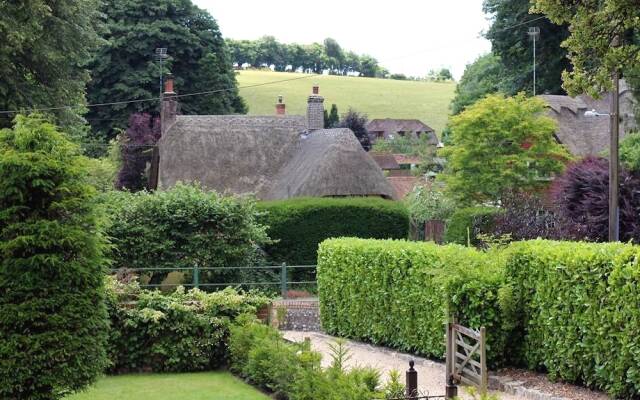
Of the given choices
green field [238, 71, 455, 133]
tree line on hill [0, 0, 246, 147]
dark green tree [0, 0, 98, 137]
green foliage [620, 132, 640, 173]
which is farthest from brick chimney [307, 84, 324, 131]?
green field [238, 71, 455, 133]

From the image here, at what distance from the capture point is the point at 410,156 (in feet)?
269

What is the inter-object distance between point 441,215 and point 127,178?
21.0 meters

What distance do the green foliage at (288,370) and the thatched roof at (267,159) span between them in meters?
19.2

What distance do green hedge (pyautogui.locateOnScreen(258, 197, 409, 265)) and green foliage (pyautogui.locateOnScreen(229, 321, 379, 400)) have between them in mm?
14938

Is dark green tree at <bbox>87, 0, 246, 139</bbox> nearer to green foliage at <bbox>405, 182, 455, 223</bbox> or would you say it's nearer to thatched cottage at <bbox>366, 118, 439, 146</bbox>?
green foliage at <bbox>405, 182, 455, 223</bbox>

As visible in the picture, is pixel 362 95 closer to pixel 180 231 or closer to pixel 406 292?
pixel 180 231

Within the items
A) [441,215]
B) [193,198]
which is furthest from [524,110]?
[193,198]

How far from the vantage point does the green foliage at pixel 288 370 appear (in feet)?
37.6

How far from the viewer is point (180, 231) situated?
96.6ft

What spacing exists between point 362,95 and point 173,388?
109621 mm

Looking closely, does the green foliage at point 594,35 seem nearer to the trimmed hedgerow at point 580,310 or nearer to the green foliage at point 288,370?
the trimmed hedgerow at point 580,310

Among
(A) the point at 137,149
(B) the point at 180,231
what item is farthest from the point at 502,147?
(A) the point at 137,149

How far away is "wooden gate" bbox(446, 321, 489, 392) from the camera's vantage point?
14.9m

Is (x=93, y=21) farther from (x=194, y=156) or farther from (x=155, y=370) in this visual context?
(x=155, y=370)
